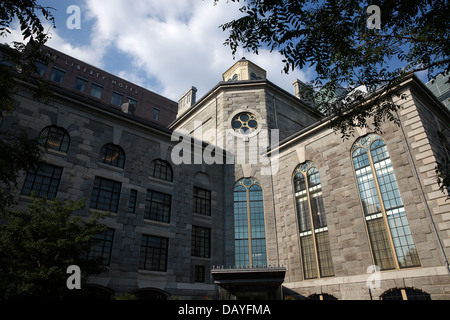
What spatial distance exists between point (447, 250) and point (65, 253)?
17.5 m

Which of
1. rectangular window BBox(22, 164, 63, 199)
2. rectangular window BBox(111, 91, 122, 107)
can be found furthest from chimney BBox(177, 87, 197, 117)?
rectangular window BBox(22, 164, 63, 199)

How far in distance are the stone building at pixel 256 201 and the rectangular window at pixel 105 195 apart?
7cm

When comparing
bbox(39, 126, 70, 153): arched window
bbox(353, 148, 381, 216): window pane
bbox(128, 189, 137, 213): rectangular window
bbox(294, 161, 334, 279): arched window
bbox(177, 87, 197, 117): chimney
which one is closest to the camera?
bbox(353, 148, 381, 216): window pane

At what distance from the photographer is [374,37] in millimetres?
9625

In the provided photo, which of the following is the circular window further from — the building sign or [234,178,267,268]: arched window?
the building sign

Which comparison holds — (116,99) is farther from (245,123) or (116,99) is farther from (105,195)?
(105,195)

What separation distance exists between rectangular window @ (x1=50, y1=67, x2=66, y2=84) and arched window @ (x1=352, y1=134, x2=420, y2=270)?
143 feet

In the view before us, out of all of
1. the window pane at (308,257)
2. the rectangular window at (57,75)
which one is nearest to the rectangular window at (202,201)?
the window pane at (308,257)

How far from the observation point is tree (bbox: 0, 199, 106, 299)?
433 inches

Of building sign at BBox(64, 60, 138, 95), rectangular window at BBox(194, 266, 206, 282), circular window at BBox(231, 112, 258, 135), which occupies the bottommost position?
rectangular window at BBox(194, 266, 206, 282)

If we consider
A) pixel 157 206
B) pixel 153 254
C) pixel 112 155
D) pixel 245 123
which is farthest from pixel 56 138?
pixel 245 123

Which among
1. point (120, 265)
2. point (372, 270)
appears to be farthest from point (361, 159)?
point (120, 265)

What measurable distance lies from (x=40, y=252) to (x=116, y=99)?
1635 inches

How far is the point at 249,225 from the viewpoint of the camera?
911 inches
